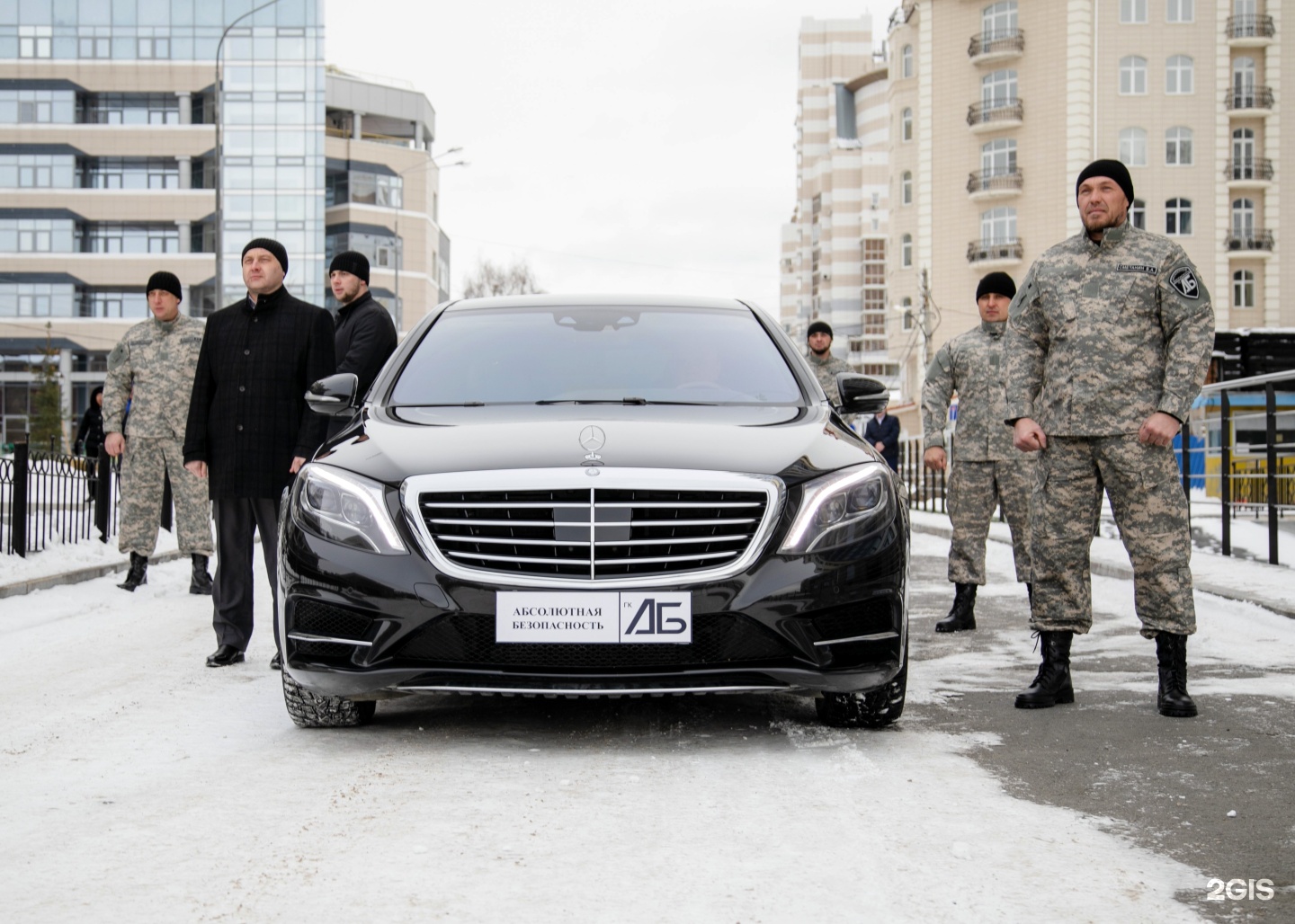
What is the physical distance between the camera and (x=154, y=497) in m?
10.6

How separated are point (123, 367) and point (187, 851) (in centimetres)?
749

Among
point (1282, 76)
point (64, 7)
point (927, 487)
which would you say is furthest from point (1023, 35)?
point (64, 7)

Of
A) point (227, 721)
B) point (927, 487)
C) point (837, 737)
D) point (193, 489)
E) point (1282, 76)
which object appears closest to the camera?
point (837, 737)

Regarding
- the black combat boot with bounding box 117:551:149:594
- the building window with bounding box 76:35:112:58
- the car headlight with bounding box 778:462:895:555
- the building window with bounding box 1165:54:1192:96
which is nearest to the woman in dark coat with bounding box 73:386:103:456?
the black combat boot with bounding box 117:551:149:594

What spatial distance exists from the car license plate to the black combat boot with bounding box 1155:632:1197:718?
6.64 feet

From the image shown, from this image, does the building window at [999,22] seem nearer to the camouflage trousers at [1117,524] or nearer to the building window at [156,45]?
the building window at [156,45]

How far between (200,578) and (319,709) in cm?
582

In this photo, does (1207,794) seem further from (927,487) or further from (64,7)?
(64,7)

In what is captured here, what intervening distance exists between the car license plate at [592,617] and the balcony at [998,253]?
54.5 metres

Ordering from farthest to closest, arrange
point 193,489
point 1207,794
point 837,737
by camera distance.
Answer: point 193,489, point 837,737, point 1207,794

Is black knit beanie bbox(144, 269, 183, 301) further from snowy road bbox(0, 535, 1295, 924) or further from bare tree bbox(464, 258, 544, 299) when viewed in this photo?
bare tree bbox(464, 258, 544, 299)

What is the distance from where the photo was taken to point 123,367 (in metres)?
10.5

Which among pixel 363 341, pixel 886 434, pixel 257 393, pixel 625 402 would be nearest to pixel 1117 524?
pixel 625 402

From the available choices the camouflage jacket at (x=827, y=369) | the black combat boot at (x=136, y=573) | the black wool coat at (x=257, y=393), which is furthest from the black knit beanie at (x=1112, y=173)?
the black combat boot at (x=136, y=573)
